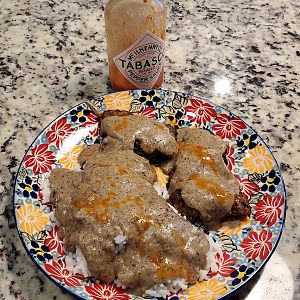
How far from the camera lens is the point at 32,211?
54.3 inches

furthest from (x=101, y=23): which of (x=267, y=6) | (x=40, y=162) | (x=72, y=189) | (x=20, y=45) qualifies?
(x=72, y=189)

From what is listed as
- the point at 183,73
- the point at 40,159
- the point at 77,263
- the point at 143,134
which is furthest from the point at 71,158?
the point at 183,73

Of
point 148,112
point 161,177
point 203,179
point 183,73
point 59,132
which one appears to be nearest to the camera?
point 203,179

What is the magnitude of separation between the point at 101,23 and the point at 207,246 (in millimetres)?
1557

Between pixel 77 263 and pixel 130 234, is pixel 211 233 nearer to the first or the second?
pixel 130 234

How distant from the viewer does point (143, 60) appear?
1.74 metres

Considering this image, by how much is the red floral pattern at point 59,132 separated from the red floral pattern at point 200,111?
0.48m

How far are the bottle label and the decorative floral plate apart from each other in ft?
0.25

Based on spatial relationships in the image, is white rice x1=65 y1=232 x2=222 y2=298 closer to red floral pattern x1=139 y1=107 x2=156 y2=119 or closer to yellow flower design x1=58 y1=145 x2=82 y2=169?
yellow flower design x1=58 y1=145 x2=82 y2=169

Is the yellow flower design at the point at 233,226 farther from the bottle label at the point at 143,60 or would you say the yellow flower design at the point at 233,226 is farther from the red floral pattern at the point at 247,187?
the bottle label at the point at 143,60

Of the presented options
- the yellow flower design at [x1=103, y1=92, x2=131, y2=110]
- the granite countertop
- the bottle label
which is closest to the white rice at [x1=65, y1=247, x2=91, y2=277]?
the granite countertop

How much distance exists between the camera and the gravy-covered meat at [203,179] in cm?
135

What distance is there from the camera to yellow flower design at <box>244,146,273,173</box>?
1.52 m

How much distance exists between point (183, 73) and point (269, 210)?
938 mm
